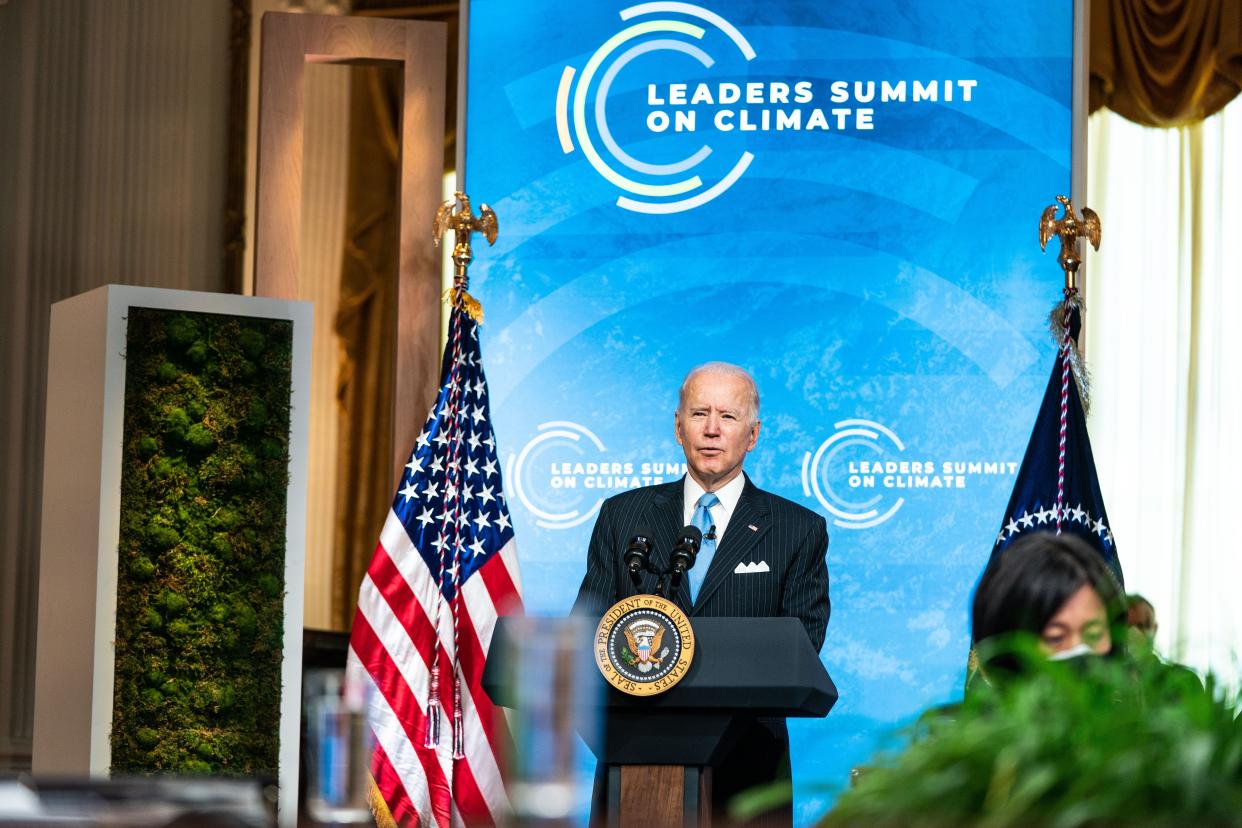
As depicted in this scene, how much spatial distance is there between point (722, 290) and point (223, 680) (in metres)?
2.23

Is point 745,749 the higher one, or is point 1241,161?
point 1241,161

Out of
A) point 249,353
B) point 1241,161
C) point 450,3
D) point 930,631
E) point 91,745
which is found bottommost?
point 91,745

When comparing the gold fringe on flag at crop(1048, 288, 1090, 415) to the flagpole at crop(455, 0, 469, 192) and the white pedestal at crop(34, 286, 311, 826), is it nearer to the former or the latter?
the flagpole at crop(455, 0, 469, 192)

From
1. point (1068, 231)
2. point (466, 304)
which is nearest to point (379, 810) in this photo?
point (466, 304)

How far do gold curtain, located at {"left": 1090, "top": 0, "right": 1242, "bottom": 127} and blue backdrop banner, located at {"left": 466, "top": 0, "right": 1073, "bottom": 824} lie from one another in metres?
1.44

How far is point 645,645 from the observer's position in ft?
11.3

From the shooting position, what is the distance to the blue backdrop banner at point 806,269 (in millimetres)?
5551

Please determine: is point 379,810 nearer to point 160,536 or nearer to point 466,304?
point 160,536

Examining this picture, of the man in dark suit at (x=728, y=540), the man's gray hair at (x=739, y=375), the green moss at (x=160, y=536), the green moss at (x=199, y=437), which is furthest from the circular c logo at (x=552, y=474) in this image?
the green moss at (x=160, y=536)

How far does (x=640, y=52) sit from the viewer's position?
19.4ft

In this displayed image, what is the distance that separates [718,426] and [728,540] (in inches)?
17.3

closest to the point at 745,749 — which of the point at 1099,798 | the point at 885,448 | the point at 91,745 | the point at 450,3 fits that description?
the point at 885,448

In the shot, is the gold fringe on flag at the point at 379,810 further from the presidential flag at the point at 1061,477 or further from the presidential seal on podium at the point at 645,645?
the presidential flag at the point at 1061,477

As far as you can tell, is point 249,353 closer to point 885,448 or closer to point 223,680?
point 223,680
